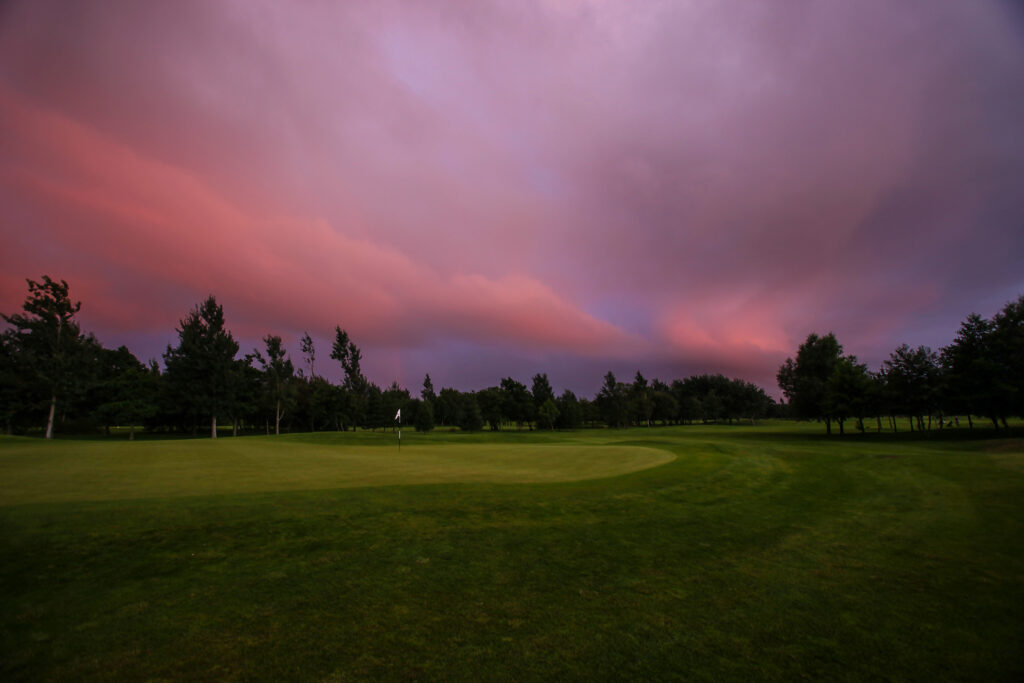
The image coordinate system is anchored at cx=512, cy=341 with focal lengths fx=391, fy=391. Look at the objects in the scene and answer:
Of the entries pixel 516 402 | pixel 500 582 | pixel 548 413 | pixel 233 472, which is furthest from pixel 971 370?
pixel 516 402

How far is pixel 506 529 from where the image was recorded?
8.41m

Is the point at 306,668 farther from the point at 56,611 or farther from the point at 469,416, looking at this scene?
the point at 469,416

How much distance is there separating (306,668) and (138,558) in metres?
5.12

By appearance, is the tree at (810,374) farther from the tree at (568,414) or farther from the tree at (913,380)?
the tree at (568,414)

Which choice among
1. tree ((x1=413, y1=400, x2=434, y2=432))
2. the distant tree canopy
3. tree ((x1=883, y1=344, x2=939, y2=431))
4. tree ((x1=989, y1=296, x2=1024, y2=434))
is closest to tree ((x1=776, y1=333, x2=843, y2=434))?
the distant tree canopy

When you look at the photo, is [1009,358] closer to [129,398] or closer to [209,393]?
[209,393]

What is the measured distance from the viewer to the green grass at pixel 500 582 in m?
4.09

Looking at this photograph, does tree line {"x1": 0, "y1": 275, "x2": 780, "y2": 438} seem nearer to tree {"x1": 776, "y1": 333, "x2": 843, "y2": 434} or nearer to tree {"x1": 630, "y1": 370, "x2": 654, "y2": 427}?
tree {"x1": 630, "y1": 370, "x2": 654, "y2": 427}

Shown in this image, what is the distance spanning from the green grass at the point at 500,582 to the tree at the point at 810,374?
56.0 m

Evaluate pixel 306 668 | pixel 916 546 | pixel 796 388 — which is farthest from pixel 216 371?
pixel 796 388

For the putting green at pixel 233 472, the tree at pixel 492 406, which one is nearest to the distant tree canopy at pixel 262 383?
the tree at pixel 492 406

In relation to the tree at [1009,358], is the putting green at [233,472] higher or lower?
lower

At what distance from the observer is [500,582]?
235 inches

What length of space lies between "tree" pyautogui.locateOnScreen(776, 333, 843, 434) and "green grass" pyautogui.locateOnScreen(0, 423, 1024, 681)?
184ft
